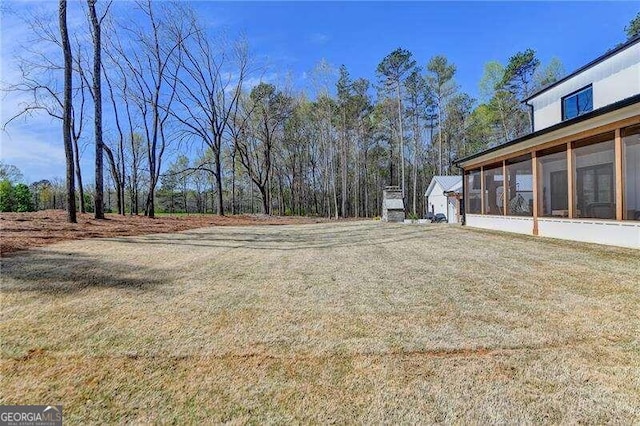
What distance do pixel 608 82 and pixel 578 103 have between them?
1031 mm

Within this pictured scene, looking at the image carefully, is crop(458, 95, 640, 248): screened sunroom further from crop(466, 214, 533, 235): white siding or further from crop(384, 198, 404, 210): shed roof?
crop(384, 198, 404, 210): shed roof

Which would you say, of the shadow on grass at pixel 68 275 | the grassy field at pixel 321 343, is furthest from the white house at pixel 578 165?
the shadow on grass at pixel 68 275

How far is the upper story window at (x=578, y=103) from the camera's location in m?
9.45

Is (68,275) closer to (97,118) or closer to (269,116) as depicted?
(97,118)

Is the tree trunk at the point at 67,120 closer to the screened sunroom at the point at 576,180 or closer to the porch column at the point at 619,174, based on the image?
the screened sunroom at the point at 576,180

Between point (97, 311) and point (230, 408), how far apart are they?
76.5 inches

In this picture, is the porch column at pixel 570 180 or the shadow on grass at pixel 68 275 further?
the porch column at pixel 570 180

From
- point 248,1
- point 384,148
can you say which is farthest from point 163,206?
point 248,1

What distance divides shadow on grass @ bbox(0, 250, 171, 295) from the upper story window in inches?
442

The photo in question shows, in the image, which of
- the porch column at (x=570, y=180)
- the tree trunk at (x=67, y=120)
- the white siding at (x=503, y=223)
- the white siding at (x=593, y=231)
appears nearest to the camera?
the white siding at (x=593, y=231)
